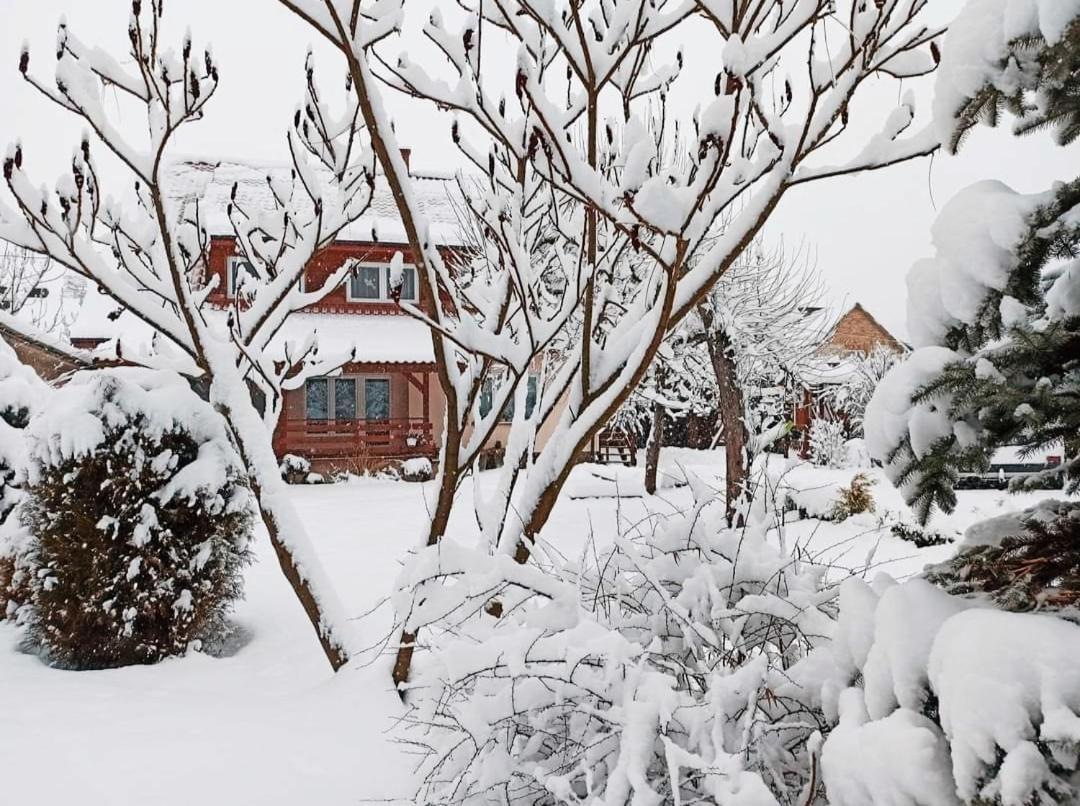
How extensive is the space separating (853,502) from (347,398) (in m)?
13.0

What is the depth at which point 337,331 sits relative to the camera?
19.4 metres

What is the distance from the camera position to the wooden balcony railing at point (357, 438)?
19109 mm

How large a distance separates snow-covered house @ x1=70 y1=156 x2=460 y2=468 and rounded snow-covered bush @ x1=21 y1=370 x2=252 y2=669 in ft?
42.5

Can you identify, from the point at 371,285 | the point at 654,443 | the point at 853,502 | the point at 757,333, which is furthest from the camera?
the point at 371,285

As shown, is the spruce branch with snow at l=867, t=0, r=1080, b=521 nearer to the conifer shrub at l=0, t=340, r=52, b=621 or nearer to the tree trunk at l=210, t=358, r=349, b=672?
the tree trunk at l=210, t=358, r=349, b=672

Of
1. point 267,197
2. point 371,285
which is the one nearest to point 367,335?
point 371,285

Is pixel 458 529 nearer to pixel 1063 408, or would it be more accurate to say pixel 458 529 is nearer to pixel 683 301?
pixel 683 301

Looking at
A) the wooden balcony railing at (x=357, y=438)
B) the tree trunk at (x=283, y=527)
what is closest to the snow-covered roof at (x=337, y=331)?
the wooden balcony railing at (x=357, y=438)

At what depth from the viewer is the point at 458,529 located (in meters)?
11.7

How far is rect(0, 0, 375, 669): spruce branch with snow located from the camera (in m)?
3.77

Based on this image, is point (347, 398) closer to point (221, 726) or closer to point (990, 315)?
point (221, 726)

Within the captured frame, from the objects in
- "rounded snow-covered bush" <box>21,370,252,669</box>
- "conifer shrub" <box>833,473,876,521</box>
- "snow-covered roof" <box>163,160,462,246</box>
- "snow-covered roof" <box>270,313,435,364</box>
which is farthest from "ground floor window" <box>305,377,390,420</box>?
"rounded snow-covered bush" <box>21,370,252,669</box>

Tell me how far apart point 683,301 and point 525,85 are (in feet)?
4.04

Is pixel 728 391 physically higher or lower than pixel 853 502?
higher
